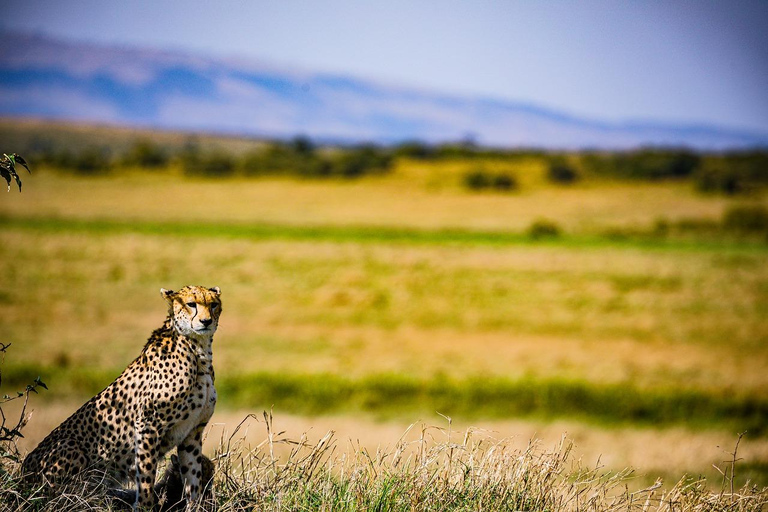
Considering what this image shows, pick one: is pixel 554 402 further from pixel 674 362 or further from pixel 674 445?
pixel 674 362

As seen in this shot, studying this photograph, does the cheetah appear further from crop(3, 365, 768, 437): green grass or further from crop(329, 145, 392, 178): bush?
crop(329, 145, 392, 178): bush

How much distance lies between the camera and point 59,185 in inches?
3580

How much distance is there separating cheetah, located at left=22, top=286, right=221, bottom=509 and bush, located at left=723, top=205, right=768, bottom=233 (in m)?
70.5

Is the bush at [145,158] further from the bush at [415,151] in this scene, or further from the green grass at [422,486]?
the green grass at [422,486]

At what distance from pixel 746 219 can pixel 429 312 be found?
42.6m

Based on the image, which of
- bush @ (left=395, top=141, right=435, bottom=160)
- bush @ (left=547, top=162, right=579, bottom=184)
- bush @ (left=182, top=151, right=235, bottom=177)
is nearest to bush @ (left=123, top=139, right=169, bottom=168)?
bush @ (left=182, top=151, right=235, bottom=177)

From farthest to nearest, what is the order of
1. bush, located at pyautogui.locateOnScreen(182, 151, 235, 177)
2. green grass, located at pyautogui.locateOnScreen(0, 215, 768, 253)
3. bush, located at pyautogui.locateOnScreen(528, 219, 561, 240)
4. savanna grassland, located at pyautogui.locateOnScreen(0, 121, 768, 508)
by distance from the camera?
bush, located at pyautogui.locateOnScreen(182, 151, 235, 177) < bush, located at pyautogui.locateOnScreen(528, 219, 561, 240) < green grass, located at pyautogui.locateOnScreen(0, 215, 768, 253) < savanna grassland, located at pyautogui.locateOnScreen(0, 121, 768, 508)

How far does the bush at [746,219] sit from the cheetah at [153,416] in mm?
70530

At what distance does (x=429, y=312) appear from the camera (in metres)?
40.4

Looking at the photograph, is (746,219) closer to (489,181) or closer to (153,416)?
(489,181)

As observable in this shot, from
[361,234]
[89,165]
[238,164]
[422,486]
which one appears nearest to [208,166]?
[238,164]

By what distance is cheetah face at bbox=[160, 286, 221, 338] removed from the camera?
4.29 metres

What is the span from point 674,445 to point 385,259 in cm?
3274

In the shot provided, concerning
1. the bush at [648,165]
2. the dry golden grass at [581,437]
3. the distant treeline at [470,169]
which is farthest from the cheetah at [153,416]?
the bush at [648,165]
